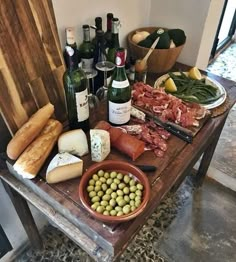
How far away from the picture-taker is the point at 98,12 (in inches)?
39.0

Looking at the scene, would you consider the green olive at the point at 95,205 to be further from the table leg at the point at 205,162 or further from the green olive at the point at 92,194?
the table leg at the point at 205,162

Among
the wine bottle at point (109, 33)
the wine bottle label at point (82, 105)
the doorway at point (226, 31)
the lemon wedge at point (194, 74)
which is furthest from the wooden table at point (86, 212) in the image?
the doorway at point (226, 31)

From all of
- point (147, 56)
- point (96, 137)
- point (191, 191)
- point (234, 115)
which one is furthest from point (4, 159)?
point (234, 115)

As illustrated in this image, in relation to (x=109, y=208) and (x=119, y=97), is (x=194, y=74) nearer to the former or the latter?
(x=119, y=97)

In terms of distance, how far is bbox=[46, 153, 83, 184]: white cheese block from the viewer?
0.68 metres

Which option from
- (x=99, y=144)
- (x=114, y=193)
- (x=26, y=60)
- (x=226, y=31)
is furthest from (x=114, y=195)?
(x=226, y=31)

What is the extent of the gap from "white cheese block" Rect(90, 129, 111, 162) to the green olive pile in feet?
0.21

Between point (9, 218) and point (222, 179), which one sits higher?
point (9, 218)

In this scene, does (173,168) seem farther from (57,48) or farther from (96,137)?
(57,48)

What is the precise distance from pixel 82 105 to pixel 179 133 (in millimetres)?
298

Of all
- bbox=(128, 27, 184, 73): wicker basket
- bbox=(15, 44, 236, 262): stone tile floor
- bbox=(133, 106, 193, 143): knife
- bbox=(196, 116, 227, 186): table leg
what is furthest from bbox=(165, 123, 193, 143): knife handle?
bbox=(15, 44, 236, 262): stone tile floor

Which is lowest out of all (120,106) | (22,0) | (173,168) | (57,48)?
(173,168)

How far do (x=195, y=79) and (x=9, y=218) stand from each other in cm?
89

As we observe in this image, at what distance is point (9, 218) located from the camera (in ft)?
3.49
